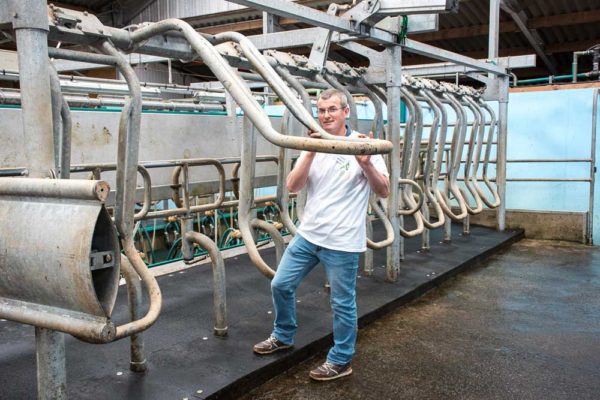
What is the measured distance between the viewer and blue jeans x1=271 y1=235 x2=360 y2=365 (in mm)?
2625

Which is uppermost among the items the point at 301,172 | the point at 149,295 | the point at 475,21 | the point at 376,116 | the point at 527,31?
the point at 475,21

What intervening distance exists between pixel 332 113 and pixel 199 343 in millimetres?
1430

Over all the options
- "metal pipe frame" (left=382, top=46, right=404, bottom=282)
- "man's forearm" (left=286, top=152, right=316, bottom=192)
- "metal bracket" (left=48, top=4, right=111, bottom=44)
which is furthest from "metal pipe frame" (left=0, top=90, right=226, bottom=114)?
"man's forearm" (left=286, top=152, right=316, bottom=192)

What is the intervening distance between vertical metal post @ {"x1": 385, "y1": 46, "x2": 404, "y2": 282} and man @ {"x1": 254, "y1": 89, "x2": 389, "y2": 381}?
5.34 ft

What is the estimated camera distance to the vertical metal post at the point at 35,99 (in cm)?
166

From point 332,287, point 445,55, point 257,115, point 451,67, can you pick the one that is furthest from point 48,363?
point 451,67

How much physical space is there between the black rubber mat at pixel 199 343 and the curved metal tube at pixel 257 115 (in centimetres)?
128

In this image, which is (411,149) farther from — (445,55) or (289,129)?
(289,129)

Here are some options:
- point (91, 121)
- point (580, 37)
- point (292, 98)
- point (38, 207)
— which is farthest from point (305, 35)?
point (580, 37)

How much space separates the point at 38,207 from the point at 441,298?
3.42 metres

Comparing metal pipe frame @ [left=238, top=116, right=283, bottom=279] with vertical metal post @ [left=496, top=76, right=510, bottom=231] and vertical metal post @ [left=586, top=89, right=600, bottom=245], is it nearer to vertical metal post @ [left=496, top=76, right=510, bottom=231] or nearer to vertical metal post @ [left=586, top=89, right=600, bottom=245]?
vertical metal post @ [left=496, top=76, right=510, bottom=231]

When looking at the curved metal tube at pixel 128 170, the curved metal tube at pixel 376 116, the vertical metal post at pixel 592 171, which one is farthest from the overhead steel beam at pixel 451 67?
the curved metal tube at pixel 128 170

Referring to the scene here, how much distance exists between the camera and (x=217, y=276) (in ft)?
9.93

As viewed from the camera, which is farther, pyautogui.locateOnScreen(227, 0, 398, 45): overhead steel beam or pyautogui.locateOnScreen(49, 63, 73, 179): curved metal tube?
pyautogui.locateOnScreen(227, 0, 398, 45): overhead steel beam
